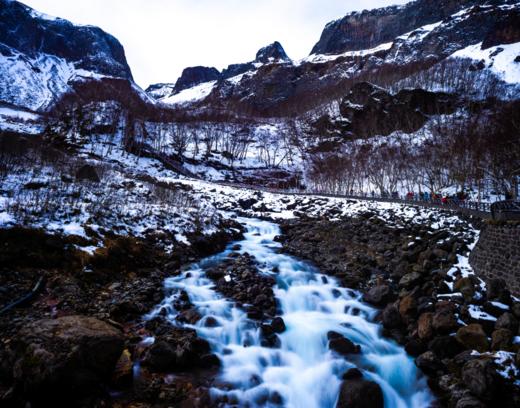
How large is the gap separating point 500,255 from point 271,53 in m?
181

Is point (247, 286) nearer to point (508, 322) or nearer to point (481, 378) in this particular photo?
point (481, 378)

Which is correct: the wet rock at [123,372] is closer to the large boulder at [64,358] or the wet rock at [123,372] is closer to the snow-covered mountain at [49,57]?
the large boulder at [64,358]

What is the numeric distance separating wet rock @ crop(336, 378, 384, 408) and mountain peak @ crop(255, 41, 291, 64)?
178m

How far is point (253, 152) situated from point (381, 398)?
69.8 metres

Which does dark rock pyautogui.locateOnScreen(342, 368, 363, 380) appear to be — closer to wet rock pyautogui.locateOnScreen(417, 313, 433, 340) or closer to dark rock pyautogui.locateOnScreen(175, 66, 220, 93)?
wet rock pyautogui.locateOnScreen(417, 313, 433, 340)

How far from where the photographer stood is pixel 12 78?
106562mm

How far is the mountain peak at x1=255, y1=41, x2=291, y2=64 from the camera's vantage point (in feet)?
548

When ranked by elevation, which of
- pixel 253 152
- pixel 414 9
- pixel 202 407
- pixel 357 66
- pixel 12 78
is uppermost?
pixel 414 9

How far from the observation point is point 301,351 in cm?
923

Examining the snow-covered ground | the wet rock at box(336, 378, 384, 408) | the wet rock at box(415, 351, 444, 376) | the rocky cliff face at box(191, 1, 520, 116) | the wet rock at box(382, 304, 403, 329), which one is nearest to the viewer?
the wet rock at box(336, 378, 384, 408)

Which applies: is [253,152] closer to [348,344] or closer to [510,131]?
[510,131]

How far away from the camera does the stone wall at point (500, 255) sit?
10.0 meters

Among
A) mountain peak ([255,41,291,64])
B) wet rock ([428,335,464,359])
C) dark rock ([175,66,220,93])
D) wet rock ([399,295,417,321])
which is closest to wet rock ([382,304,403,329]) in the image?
wet rock ([399,295,417,321])

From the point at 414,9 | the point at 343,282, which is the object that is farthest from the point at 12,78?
the point at 414,9
